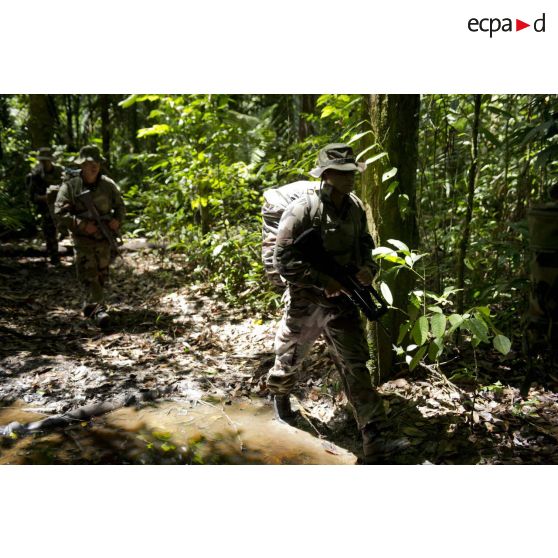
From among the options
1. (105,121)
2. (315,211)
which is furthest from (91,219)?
(105,121)

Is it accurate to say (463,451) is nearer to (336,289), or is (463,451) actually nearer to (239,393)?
(336,289)

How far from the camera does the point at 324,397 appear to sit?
4.31 meters

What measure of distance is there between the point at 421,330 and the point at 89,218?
15.0 ft

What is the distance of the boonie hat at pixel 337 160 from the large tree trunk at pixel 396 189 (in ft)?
2.02

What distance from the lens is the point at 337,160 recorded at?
3221mm

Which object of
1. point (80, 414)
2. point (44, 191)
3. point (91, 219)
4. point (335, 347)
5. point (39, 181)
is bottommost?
point (80, 414)

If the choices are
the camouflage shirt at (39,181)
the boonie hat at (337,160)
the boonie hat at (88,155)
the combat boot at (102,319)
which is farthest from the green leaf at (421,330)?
the camouflage shirt at (39,181)

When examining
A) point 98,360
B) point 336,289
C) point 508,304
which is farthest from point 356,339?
point 98,360

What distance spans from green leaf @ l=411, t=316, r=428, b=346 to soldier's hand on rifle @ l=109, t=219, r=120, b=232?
4406mm

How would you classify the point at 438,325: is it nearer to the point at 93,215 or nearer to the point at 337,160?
the point at 337,160

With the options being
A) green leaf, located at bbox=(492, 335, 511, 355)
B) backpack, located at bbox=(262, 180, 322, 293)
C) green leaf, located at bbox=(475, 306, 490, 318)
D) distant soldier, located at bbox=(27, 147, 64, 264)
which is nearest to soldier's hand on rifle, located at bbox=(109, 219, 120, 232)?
backpack, located at bbox=(262, 180, 322, 293)

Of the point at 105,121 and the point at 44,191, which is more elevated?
the point at 105,121
